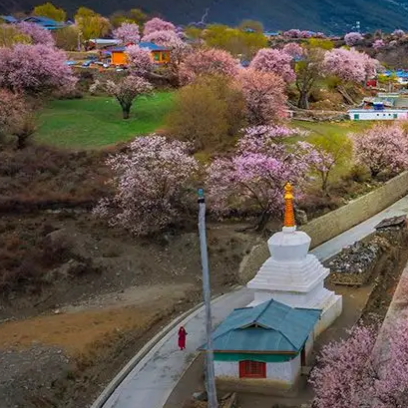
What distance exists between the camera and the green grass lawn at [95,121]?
44188 mm

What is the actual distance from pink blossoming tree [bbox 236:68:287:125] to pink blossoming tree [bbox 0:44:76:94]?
1320cm

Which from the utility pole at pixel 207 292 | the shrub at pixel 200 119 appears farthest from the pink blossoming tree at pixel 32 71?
the utility pole at pixel 207 292

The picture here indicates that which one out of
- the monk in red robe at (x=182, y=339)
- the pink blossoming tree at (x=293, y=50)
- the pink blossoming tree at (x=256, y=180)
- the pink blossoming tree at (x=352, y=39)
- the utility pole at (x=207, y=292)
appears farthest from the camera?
the pink blossoming tree at (x=352, y=39)

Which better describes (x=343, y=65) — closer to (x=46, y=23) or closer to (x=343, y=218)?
(x=46, y=23)

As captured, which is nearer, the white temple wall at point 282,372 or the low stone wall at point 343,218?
the white temple wall at point 282,372

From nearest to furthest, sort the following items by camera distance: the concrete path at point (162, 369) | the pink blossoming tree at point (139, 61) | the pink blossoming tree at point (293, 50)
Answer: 1. the concrete path at point (162, 369)
2. the pink blossoming tree at point (139, 61)
3. the pink blossoming tree at point (293, 50)

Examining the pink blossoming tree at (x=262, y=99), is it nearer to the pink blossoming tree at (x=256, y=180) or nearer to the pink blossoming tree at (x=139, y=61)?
the pink blossoming tree at (x=256, y=180)

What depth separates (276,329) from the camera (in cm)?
2030

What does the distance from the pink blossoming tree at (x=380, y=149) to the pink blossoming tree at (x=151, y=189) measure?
13.0 metres

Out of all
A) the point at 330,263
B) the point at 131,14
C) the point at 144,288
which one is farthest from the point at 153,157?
the point at 131,14

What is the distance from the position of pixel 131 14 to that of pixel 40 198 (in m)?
95.3

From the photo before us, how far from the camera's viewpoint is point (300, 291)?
23469 mm

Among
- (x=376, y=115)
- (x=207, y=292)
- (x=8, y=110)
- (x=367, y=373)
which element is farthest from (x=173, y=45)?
(x=367, y=373)

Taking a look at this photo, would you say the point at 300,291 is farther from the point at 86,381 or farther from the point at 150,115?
the point at 150,115
